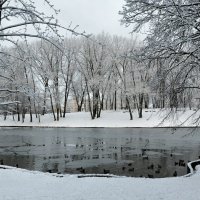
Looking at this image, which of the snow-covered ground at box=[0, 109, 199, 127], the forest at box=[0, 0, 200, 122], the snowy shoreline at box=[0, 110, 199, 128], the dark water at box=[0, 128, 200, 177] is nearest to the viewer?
the forest at box=[0, 0, 200, 122]

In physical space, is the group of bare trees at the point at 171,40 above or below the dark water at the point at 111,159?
above

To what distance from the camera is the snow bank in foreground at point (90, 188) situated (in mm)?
9664

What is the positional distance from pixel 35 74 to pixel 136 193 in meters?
4.33

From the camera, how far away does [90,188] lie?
11.1 meters

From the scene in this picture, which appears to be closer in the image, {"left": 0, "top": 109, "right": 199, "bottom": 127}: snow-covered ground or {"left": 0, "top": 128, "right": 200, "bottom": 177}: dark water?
{"left": 0, "top": 128, "right": 200, "bottom": 177}: dark water

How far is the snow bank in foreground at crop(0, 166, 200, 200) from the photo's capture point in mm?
9664

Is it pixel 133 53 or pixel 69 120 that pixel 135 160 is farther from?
pixel 69 120

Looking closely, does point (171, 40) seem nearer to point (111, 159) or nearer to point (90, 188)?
point (90, 188)

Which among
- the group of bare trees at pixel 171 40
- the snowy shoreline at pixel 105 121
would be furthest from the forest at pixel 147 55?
the snowy shoreline at pixel 105 121

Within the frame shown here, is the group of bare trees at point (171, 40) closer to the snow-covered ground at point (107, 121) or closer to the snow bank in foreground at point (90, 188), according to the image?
the snow bank in foreground at point (90, 188)

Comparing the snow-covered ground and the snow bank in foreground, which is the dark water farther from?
the snow-covered ground

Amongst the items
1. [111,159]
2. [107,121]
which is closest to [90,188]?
[111,159]

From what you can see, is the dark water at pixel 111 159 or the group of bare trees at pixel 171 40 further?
the dark water at pixel 111 159

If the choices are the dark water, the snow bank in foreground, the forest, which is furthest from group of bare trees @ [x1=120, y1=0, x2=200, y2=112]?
the dark water
